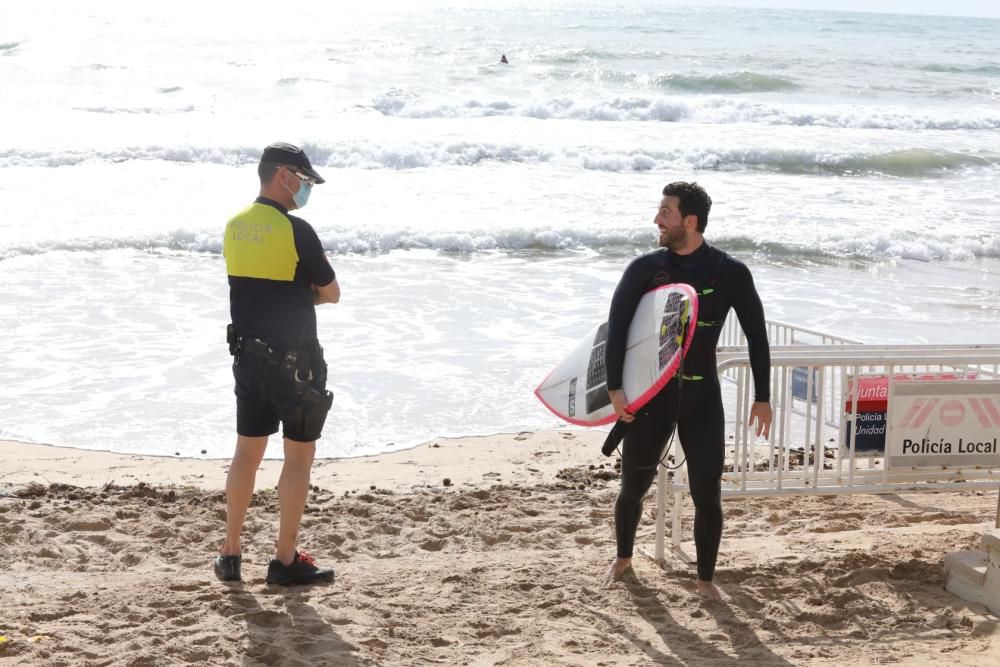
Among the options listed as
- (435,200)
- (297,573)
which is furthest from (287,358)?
(435,200)

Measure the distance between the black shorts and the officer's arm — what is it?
28cm

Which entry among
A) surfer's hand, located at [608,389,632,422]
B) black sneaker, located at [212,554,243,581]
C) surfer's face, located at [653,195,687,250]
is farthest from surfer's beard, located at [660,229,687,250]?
black sneaker, located at [212,554,243,581]

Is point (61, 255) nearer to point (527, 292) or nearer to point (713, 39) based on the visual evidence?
point (527, 292)

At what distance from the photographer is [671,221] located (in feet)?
13.9

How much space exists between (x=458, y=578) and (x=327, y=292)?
4.49ft

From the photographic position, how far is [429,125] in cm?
2758

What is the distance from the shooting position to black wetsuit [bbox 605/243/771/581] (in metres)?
4.29

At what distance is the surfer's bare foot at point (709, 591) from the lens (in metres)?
4.50

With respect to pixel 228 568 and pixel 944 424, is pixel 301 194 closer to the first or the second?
pixel 228 568

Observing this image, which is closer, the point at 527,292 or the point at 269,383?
the point at 269,383

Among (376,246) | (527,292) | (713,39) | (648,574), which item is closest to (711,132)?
(376,246)

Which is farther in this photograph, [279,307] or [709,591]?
[709,591]

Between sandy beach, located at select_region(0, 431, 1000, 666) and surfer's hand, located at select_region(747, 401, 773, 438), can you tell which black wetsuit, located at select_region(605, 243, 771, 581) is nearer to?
surfer's hand, located at select_region(747, 401, 773, 438)

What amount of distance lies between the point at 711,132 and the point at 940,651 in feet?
79.9
